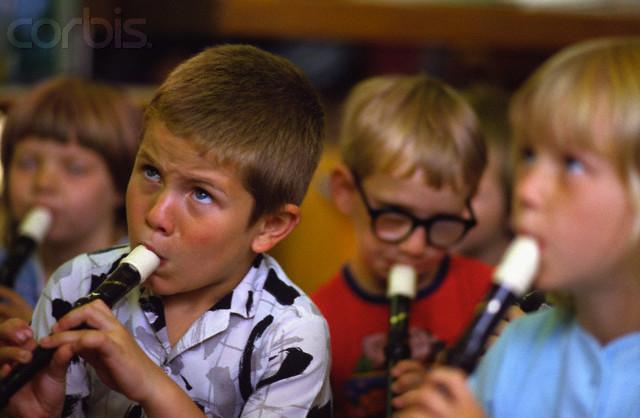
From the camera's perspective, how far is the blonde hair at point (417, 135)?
1478mm

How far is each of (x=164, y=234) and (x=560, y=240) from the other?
0.45 meters

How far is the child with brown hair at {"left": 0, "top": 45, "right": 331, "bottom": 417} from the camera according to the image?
42.1 inches

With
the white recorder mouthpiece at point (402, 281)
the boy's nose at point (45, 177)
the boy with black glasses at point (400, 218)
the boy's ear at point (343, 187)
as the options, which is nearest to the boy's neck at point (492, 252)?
the boy with black glasses at point (400, 218)

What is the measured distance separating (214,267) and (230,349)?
0.33 ft

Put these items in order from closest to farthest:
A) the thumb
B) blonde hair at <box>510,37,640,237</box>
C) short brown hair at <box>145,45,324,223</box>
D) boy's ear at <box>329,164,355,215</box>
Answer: blonde hair at <box>510,37,640,237</box> < the thumb < short brown hair at <box>145,45,324,223</box> < boy's ear at <box>329,164,355,215</box>

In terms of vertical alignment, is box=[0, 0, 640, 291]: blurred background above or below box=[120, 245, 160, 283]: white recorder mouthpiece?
below

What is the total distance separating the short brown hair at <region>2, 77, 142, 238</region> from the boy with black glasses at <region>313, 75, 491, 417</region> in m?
0.41

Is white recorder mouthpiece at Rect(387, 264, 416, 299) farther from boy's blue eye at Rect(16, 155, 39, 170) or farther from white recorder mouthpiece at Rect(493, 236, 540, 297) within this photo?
boy's blue eye at Rect(16, 155, 39, 170)

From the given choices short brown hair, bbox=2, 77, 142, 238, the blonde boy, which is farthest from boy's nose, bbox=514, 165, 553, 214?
short brown hair, bbox=2, 77, 142, 238

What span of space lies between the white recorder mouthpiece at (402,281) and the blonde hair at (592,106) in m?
0.50

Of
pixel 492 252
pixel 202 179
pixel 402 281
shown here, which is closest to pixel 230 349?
pixel 202 179

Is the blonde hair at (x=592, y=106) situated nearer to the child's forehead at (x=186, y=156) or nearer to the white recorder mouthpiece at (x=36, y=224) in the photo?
the child's forehead at (x=186, y=156)

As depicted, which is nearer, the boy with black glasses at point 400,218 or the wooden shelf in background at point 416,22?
the boy with black glasses at point 400,218

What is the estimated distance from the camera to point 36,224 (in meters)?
1.63
